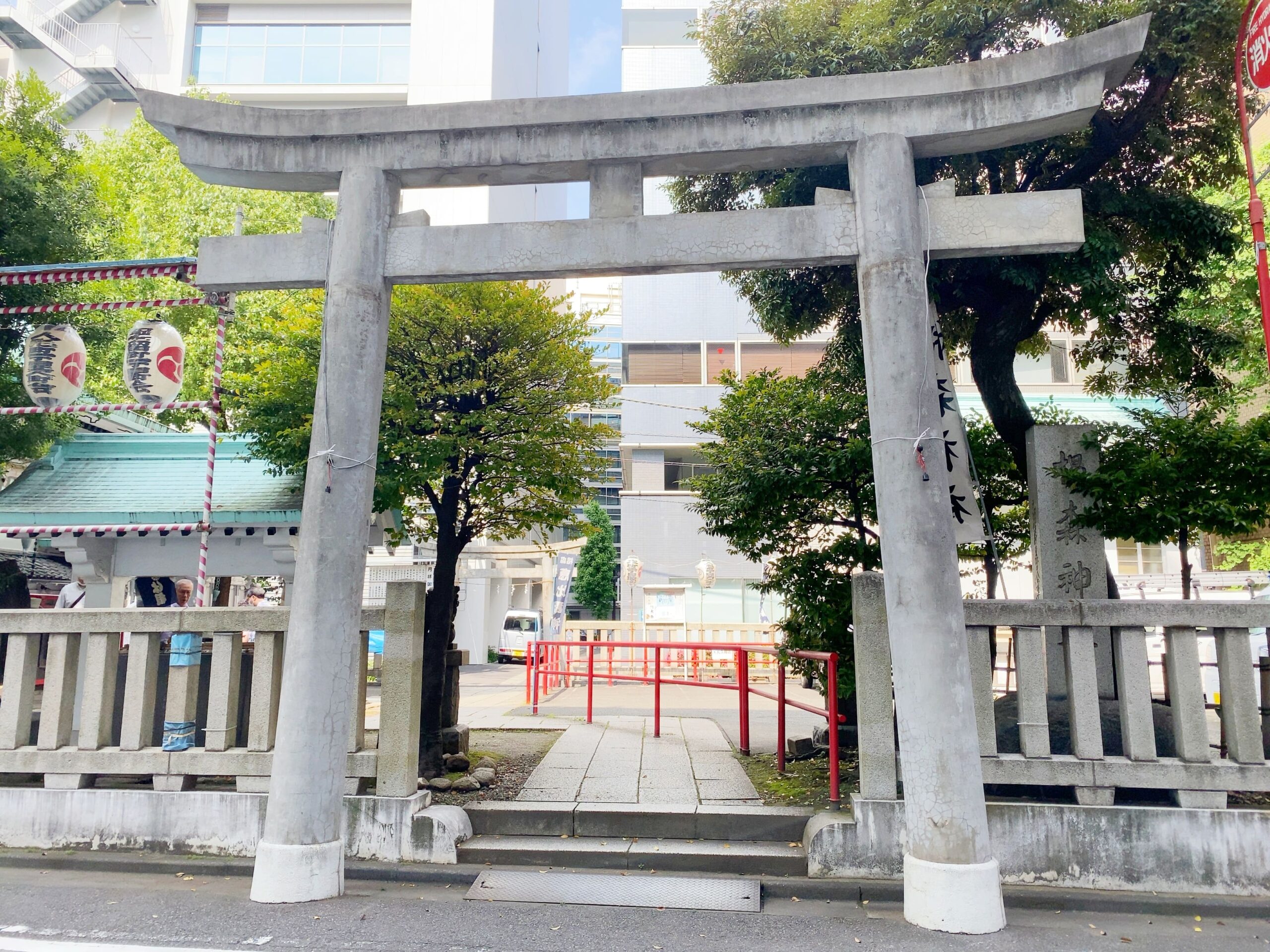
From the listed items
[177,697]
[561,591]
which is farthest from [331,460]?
[561,591]

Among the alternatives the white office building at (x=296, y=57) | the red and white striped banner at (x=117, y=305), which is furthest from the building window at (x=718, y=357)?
the red and white striped banner at (x=117, y=305)

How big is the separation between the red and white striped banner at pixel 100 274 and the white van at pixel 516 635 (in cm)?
2350

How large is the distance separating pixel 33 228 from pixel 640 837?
9.29m

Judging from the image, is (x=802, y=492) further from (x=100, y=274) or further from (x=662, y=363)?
(x=662, y=363)

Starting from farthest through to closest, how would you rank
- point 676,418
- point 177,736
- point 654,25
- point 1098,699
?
point 654,25 < point 676,418 < point 177,736 < point 1098,699

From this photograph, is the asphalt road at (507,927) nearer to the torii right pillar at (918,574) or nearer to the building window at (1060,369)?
the torii right pillar at (918,574)

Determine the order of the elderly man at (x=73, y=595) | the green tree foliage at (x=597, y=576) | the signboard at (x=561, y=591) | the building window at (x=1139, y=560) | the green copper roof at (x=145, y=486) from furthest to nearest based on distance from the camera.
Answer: the green tree foliage at (x=597, y=576)
the building window at (x=1139, y=560)
the signboard at (x=561, y=591)
the elderly man at (x=73, y=595)
the green copper roof at (x=145, y=486)

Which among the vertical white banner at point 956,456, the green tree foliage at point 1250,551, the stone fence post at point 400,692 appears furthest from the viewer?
the green tree foliage at point 1250,551

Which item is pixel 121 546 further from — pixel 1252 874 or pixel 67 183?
pixel 1252 874

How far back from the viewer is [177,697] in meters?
6.23

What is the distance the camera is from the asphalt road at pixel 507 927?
4492mm

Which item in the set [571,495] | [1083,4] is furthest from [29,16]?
[1083,4]

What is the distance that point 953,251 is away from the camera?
5.38 meters

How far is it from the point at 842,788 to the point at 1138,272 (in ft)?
19.5
